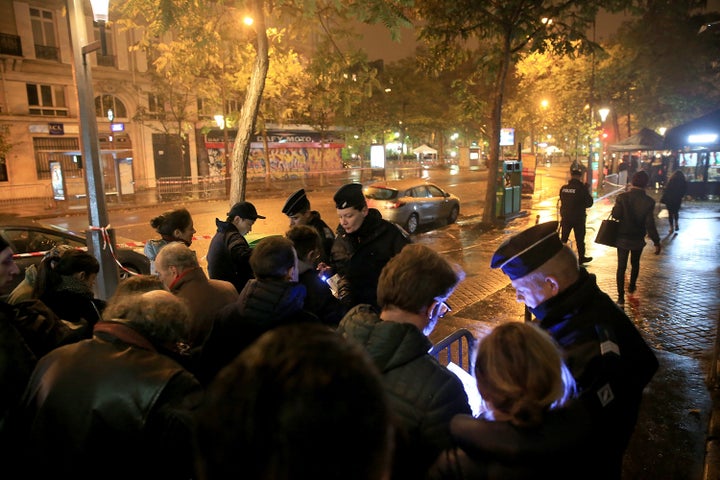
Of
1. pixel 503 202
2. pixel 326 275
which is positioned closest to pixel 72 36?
pixel 326 275

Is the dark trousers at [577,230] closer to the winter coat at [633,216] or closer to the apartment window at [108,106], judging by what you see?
the winter coat at [633,216]

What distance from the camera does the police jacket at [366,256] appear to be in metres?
3.88

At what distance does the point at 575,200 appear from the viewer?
31.0 feet

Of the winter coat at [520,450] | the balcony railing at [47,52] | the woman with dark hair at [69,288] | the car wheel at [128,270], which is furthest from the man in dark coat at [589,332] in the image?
the balcony railing at [47,52]

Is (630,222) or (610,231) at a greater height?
(630,222)

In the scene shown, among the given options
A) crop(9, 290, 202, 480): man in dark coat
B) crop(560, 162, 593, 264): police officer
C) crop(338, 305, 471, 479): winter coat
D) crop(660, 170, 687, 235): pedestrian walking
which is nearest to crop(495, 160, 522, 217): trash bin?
crop(660, 170, 687, 235): pedestrian walking

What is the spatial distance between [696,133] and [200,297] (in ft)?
60.9

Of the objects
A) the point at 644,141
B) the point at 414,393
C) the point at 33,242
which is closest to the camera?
the point at 414,393

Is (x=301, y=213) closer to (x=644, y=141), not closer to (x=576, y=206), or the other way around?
(x=576, y=206)

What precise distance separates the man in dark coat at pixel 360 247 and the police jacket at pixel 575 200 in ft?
21.6

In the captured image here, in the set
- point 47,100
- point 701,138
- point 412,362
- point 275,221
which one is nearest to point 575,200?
point 412,362

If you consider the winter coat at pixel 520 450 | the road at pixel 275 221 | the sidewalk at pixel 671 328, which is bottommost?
the sidewalk at pixel 671 328

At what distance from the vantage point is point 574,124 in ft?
101

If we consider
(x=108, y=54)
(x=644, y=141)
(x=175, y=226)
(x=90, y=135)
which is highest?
(x=108, y=54)
